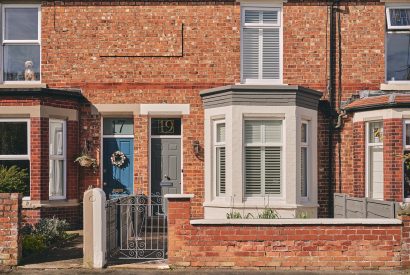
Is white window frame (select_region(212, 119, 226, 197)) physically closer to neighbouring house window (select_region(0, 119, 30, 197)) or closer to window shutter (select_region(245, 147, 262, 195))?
window shutter (select_region(245, 147, 262, 195))

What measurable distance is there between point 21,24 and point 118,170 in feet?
14.3

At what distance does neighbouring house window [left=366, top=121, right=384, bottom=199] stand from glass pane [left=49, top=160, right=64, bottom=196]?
7329 mm

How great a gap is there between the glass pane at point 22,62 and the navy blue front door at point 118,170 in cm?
247

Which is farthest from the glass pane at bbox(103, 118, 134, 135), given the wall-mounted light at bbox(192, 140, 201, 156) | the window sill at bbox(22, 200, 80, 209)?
the window sill at bbox(22, 200, 80, 209)

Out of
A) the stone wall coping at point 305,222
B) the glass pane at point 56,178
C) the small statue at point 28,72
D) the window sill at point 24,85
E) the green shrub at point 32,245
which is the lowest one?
the green shrub at point 32,245

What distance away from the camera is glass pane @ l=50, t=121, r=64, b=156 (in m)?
14.1

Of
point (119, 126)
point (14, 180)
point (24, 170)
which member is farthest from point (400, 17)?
point (14, 180)

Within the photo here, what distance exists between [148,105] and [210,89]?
1.71 metres

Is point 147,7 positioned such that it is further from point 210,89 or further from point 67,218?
point 67,218

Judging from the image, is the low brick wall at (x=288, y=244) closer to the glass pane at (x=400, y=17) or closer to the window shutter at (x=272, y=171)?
the window shutter at (x=272, y=171)

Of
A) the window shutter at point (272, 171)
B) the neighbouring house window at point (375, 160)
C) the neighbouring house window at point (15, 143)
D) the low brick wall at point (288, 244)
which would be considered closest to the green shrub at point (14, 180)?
the neighbouring house window at point (15, 143)

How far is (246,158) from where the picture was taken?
13.0 m

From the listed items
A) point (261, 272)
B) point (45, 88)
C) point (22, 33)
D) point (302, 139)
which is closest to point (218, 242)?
point (261, 272)

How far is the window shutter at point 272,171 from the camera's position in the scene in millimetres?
13031
